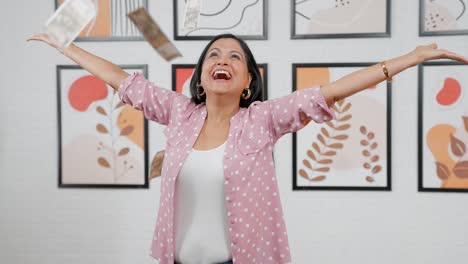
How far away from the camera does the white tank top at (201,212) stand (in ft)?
4.99

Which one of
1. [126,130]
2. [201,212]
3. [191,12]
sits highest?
[191,12]

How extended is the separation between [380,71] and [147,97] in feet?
2.48

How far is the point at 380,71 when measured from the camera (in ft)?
4.82

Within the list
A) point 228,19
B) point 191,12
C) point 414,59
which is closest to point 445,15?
point 228,19

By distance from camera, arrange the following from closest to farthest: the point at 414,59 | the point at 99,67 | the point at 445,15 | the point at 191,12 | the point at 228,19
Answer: the point at 414,59
the point at 99,67
the point at 191,12
the point at 445,15
the point at 228,19

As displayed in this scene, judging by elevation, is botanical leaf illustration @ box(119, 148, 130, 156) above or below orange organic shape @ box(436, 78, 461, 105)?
below

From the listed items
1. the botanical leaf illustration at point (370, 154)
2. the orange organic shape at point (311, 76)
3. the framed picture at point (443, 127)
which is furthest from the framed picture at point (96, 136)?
the framed picture at point (443, 127)

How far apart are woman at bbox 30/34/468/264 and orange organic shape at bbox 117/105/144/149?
42.6 inches

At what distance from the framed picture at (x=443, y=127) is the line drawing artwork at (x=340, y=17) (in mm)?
350

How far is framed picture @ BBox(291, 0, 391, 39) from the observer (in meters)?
2.63

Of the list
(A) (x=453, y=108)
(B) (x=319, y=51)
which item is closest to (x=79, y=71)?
(B) (x=319, y=51)

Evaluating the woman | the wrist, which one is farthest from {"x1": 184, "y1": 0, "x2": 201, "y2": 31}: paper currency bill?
the wrist

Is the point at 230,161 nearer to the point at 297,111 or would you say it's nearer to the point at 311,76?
the point at 297,111

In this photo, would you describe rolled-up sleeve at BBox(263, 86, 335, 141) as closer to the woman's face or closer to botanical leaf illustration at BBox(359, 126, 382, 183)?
the woman's face
